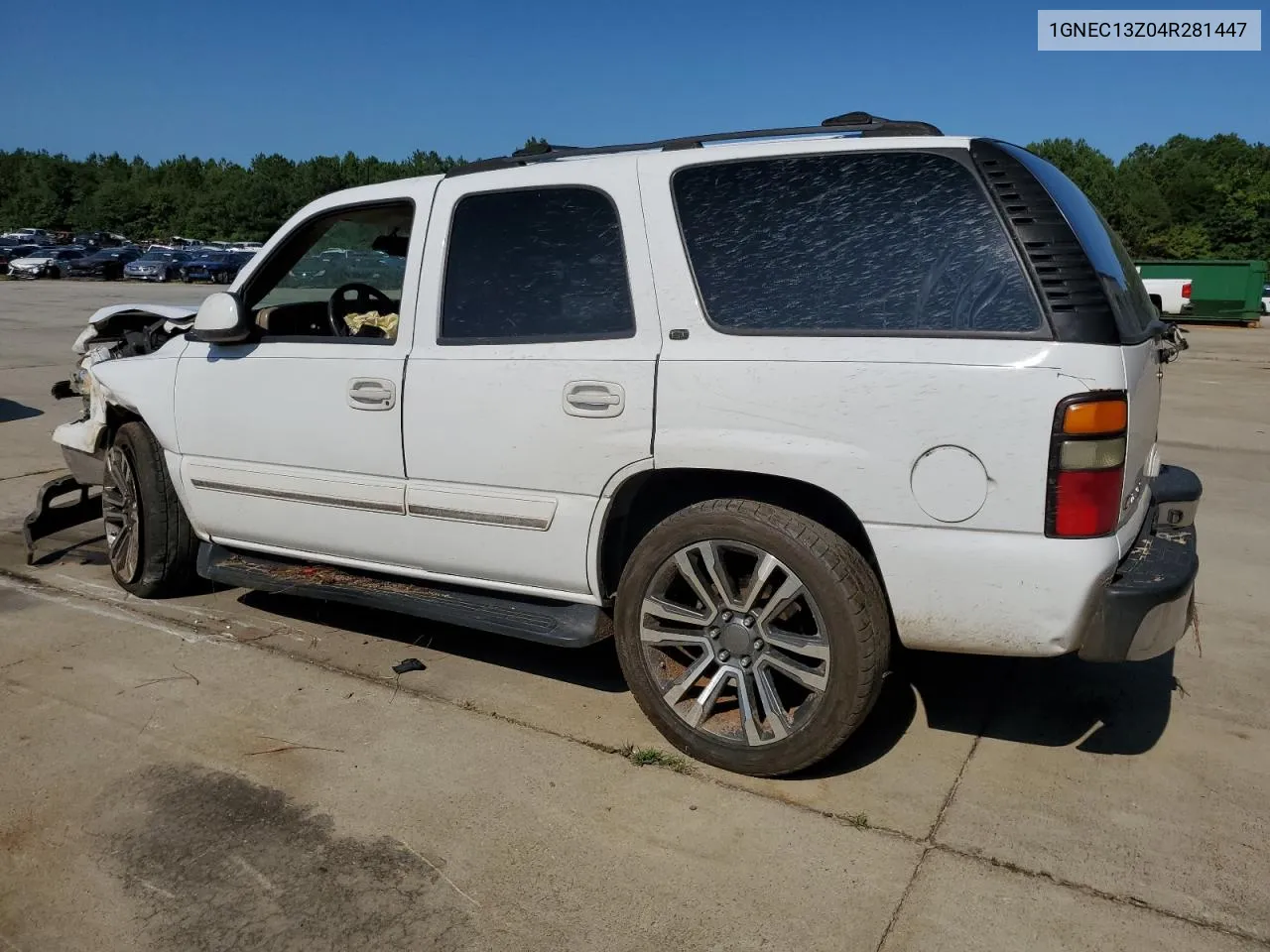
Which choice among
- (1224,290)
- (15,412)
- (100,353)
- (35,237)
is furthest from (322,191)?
(100,353)

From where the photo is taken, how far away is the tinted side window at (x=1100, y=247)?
300cm

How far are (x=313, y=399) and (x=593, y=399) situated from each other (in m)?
1.23

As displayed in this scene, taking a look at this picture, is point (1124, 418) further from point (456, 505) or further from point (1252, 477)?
point (1252, 477)

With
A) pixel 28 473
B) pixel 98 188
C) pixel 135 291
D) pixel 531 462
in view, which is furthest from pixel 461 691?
pixel 98 188

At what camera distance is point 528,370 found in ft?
11.6

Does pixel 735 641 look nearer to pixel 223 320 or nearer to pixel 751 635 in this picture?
pixel 751 635

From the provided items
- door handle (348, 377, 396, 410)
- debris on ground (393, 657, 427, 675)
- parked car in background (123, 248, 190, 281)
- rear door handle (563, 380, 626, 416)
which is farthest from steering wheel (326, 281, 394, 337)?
parked car in background (123, 248, 190, 281)

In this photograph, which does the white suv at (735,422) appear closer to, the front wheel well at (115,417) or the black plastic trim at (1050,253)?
the black plastic trim at (1050,253)

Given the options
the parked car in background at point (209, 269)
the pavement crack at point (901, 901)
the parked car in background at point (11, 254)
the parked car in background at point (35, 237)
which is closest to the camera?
the pavement crack at point (901, 901)

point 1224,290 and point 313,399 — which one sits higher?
point 313,399

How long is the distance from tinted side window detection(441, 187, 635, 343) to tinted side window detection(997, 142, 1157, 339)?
49.2 inches

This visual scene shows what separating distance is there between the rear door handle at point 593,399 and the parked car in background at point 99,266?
154 feet

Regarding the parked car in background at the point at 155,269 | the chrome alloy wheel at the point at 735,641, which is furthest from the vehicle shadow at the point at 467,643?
the parked car in background at the point at 155,269

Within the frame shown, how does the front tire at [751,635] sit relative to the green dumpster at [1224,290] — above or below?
above
